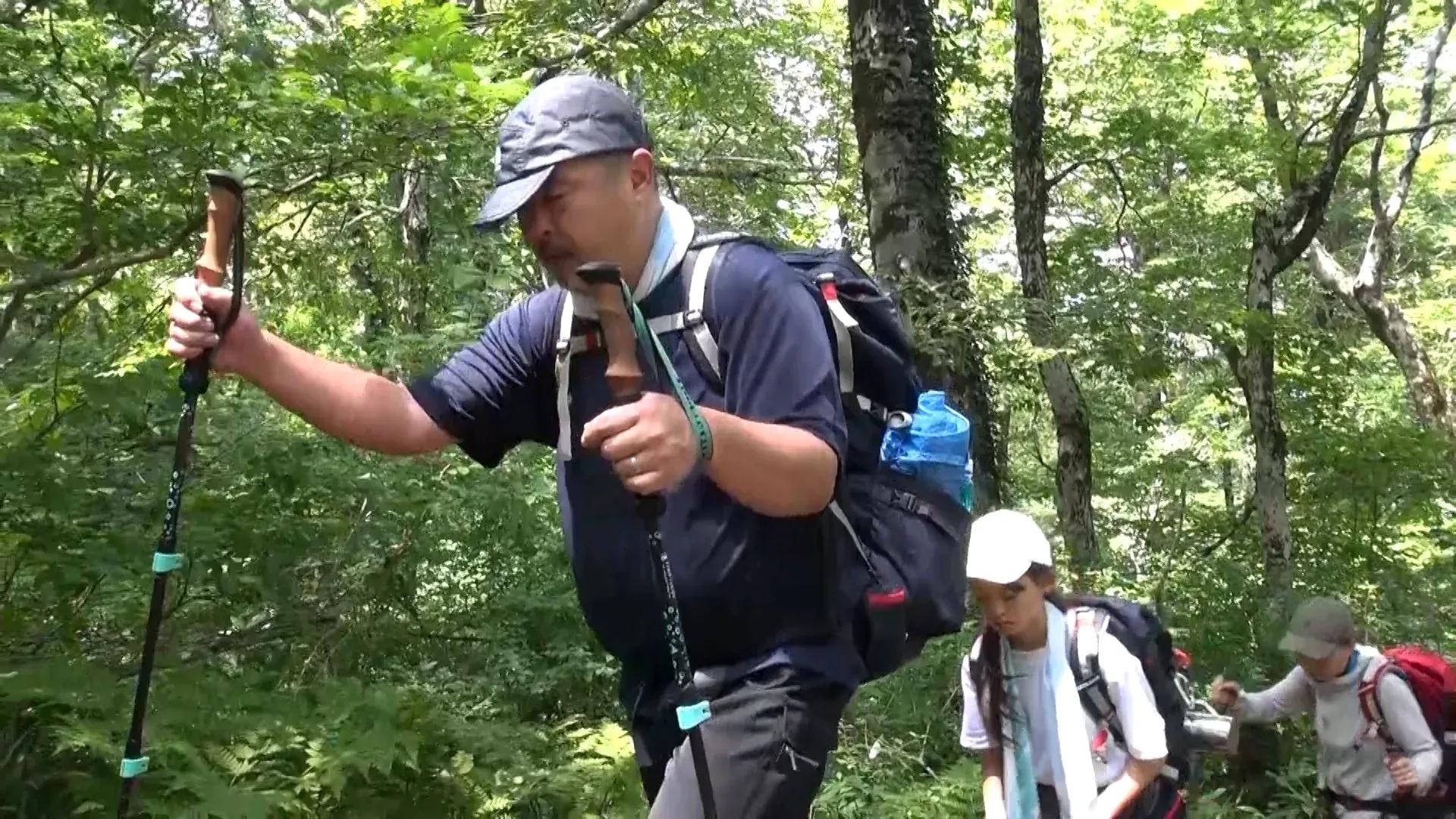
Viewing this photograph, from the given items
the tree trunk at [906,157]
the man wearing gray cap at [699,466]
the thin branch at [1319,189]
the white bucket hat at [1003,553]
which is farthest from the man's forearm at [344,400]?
the thin branch at [1319,189]

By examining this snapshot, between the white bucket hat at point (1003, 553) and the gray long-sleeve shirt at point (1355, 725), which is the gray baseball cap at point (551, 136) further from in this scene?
the gray long-sleeve shirt at point (1355, 725)

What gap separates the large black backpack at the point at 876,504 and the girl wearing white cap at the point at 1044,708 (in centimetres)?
129

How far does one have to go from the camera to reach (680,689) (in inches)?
72.4

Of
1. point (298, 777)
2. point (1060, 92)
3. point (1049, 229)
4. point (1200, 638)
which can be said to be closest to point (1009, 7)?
point (1049, 229)

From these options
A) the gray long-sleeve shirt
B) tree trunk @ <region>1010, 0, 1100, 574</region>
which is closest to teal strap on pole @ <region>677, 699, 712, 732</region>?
the gray long-sleeve shirt

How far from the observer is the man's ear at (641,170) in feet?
6.13

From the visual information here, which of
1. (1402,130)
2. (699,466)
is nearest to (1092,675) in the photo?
(699,466)

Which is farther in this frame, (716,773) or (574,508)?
(574,508)

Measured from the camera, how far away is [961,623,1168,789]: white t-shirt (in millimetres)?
3252

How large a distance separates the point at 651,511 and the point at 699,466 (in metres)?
0.15

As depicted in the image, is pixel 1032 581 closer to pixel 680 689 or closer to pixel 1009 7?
pixel 680 689

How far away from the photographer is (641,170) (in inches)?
74.3


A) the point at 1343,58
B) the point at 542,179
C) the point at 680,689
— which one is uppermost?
the point at 1343,58

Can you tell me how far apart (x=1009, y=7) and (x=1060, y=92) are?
4033mm
